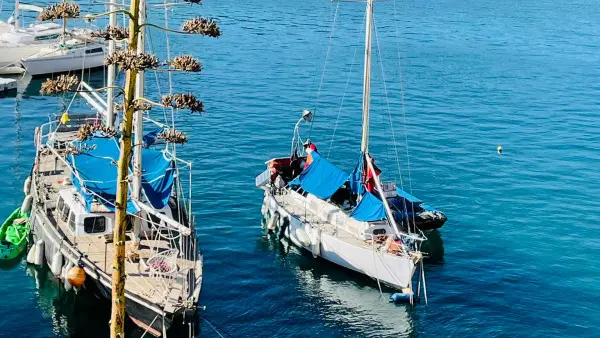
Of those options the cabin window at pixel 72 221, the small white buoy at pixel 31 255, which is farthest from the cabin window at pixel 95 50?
the cabin window at pixel 72 221

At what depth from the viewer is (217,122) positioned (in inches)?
2970

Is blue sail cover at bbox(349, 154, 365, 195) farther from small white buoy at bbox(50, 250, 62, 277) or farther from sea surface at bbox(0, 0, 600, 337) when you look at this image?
small white buoy at bbox(50, 250, 62, 277)

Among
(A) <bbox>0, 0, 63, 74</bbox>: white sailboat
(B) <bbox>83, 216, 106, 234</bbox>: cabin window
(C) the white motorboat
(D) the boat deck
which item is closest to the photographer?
(B) <bbox>83, 216, 106, 234</bbox>: cabin window

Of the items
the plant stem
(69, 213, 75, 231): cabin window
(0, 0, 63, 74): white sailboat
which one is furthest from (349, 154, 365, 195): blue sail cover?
(0, 0, 63, 74): white sailboat

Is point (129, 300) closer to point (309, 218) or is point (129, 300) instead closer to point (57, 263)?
point (57, 263)

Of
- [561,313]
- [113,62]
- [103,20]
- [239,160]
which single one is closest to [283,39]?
[103,20]

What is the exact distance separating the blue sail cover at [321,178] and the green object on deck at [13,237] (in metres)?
17.1

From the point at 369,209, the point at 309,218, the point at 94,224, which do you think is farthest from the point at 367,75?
the point at 94,224

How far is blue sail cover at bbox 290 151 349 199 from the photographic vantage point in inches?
1960

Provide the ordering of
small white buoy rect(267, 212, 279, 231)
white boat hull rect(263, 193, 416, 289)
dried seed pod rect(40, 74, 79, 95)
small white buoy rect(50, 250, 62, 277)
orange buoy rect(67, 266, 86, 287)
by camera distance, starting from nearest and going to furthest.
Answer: dried seed pod rect(40, 74, 79, 95) < orange buoy rect(67, 266, 86, 287) < small white buoy rect(50, 250, 62, 277) < white boat hull rect(263, 193, 416, 289) < small white buoy rect(267, 212, 279, 231)

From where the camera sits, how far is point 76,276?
38625 millimetres

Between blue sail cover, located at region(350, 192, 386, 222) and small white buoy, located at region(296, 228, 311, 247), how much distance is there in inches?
127

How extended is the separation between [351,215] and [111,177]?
1415 centimetres

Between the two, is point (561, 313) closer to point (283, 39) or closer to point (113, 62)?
point (113, 62)
